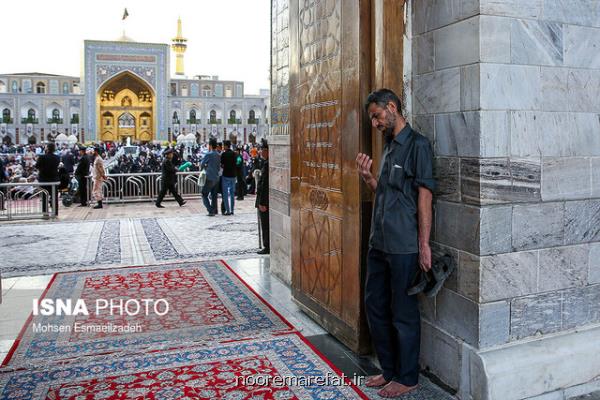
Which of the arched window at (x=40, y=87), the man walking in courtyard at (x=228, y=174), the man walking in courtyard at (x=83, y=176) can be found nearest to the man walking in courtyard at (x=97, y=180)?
the man walking in courtyard at (x=83, y=176)

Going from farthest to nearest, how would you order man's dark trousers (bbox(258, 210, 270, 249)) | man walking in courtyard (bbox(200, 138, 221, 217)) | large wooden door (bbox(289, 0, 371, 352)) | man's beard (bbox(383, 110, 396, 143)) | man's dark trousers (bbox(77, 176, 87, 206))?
man's dark trousers (bbox(77, 176, 87, 206)) → man walking in courtyard (bbox(200, 138, 221, 217)) → man's dark trousers (bbox(258, 210, 270, 249)) → large wooden door (bbox(289, 0, 371, 352)) → man's beard (bbox(383, 110, 396, 143))

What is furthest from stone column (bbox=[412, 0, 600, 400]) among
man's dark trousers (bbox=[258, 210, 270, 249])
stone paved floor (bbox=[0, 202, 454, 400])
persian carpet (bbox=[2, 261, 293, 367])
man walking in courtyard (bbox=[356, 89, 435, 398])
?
man's dark trousers (bbox=[258, 210, 270, 249])

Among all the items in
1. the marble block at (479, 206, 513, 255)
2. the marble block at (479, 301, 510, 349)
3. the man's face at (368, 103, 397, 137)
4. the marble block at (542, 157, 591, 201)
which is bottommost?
the marble block at (479, 301, 510, 349)

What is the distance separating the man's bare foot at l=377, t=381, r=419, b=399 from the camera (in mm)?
2594

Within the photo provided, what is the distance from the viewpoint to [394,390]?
260cm

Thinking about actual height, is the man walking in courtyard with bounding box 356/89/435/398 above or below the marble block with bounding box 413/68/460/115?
below

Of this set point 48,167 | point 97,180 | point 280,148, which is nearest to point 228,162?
point 97,180

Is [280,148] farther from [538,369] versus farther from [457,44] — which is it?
[538,369]

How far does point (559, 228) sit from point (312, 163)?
5.26 feet

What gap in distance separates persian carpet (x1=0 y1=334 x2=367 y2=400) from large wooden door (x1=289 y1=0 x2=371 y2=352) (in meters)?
0.39

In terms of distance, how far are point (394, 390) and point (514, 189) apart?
42.2 inches

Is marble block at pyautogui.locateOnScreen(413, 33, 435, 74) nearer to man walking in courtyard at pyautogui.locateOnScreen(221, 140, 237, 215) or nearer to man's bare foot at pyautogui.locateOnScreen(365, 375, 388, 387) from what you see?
man's bare foot at pyautogui.locateOnScreen(365, 375, 388, 387)

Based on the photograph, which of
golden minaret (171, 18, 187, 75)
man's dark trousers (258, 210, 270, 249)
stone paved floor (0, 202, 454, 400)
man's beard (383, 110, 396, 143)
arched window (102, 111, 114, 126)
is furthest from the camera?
golden minaret (171, 18, 187, 75)

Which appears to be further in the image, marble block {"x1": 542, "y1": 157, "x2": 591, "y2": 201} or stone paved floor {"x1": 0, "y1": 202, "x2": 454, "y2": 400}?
stone paved floor {"x1": 0, "y1": 202, "x2": 454, "y2": 400}
